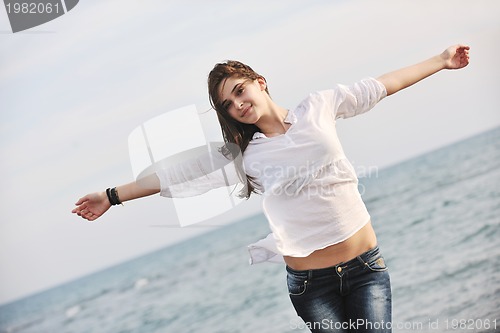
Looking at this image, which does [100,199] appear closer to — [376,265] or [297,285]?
[297,285]

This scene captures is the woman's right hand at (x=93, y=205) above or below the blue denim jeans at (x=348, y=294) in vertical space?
above

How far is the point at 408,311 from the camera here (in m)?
5.62

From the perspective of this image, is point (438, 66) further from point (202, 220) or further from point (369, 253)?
point (202, 220)

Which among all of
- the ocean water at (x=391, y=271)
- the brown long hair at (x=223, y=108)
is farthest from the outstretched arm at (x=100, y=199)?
the ocean water at (x=391, y=271)

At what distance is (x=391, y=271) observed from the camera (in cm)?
752

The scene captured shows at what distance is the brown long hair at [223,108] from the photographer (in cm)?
184

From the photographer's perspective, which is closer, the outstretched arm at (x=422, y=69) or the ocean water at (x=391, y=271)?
the outstretched arm at (x=422, y=69)

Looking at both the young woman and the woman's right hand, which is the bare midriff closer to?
the young woman

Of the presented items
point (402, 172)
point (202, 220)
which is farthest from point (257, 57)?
point (402, 172)

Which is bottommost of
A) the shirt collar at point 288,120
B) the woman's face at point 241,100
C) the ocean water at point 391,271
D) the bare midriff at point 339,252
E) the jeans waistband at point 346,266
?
the ocean water at point 391,271

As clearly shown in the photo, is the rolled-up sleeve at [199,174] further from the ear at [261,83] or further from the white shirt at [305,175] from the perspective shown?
the ear at [261,83]

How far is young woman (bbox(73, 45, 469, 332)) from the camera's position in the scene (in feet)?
6.02

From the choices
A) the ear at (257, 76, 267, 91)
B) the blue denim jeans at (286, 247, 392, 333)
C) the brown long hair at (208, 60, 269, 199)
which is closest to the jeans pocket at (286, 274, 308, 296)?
the blue denim jeans at (286, 247, 392, 333)

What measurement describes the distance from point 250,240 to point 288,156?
9978mm
